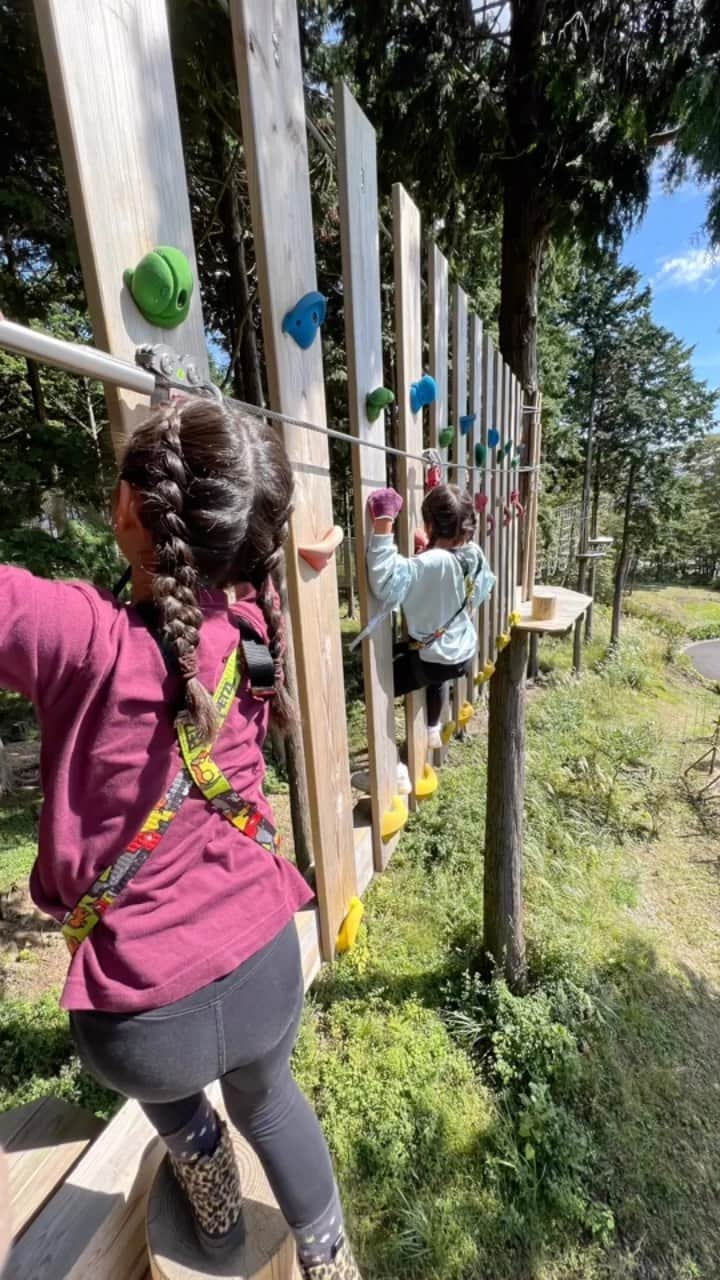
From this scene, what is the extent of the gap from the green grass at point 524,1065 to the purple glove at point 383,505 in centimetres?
470

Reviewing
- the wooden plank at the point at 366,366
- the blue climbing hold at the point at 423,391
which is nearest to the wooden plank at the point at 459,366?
the blue climbing hold at the point at 423,391

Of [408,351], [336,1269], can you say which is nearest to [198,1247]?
[336,1269]

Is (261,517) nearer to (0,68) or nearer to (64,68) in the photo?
(64,68)

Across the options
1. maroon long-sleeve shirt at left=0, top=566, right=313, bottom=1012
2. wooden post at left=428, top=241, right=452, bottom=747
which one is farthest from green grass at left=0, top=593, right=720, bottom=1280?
wooden post at left=428, top=241, right=452, bottom=747

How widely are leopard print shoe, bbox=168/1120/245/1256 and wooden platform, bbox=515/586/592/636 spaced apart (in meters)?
3.29

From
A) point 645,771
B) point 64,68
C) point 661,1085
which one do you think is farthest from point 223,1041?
point 645,771

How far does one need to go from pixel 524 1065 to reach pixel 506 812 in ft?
7.17

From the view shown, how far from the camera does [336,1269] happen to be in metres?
1.15

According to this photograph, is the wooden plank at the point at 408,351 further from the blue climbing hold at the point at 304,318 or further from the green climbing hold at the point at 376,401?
the blue climbing hold at the point at 304,318

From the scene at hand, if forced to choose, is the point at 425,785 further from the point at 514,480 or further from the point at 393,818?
the point at 514,480

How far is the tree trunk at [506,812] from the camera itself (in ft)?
15.7

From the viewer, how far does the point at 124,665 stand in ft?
2.52

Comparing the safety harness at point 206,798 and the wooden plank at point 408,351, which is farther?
the wooden plank at point 408,351

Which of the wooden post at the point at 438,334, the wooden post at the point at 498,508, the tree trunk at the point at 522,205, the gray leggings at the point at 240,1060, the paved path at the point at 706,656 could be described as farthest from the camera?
the paved path at the point at 706,656
